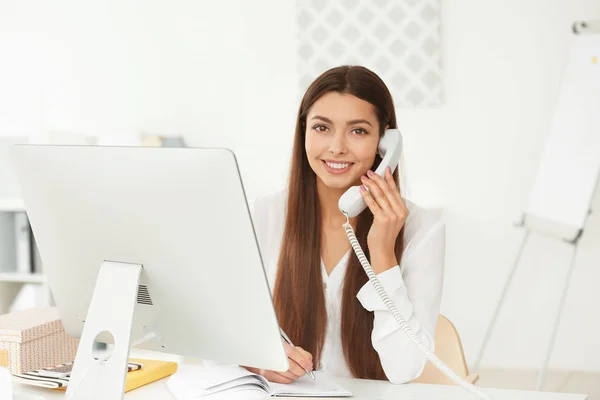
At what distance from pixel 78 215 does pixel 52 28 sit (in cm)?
310

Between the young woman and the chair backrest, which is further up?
the young woman

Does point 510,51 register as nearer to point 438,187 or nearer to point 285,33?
point 438,187

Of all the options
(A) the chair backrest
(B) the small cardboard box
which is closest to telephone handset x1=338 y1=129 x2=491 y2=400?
(A) the chair backrest

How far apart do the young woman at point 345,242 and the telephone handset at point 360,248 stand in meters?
0.03

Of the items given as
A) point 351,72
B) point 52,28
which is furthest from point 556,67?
point 52,28

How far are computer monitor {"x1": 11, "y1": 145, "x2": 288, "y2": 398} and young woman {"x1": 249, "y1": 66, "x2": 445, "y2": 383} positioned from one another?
512 millimetres

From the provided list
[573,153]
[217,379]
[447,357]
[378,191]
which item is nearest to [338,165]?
[378,191]

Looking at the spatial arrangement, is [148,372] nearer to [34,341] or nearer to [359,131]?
[34,341]

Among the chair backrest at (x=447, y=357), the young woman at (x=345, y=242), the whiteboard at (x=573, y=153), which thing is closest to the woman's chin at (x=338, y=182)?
the young woman at (x=345, y=242)

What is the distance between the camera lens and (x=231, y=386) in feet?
4.04

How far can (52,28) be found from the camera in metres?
3.93

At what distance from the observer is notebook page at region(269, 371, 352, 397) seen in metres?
1.28

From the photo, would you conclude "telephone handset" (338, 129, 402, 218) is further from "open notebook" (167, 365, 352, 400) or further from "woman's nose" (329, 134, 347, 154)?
"open notebook" (167, 365, 352, 400)

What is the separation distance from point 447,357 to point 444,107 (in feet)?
6.44
